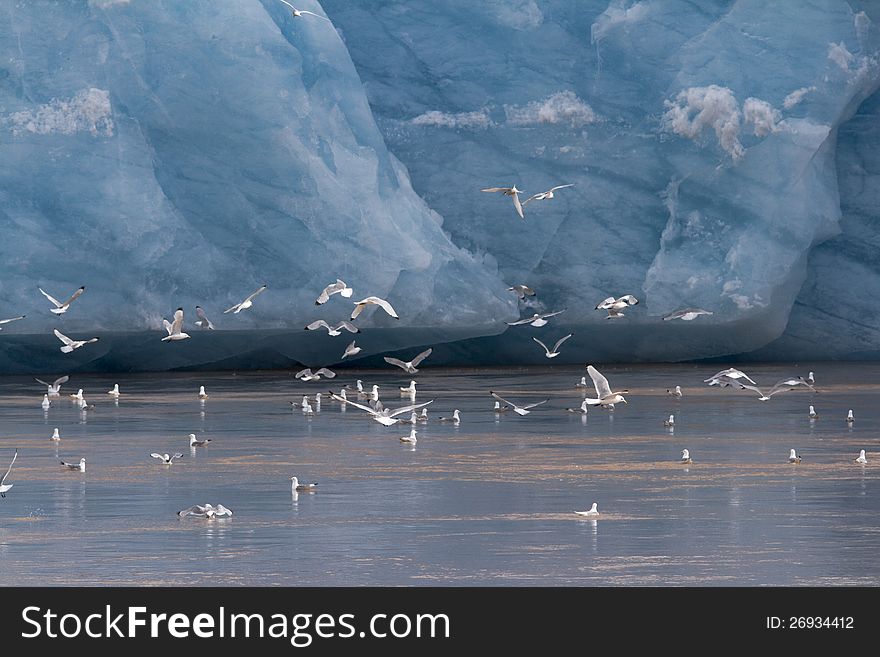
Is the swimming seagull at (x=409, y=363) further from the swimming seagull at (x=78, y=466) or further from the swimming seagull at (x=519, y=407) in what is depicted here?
the swimming seagull at (x=78, y=466)

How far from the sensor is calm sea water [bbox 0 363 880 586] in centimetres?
1266

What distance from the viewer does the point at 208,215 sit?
3512cm

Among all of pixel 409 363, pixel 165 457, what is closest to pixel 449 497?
pixel 165 457

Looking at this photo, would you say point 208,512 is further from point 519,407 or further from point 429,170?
point 429,170

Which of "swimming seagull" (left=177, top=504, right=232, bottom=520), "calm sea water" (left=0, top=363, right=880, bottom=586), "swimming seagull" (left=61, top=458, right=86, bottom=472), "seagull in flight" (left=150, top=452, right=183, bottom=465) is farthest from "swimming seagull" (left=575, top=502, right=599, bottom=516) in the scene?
"swimming seagull" (left=61, top=458, right=86, bottom=472)

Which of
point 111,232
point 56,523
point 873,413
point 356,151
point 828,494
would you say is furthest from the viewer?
point 356,151

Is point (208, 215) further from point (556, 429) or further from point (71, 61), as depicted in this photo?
point (556, 429)

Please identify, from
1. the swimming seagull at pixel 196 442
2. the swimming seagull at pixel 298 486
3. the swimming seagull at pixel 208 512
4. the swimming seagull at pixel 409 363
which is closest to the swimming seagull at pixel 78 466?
the swimming seagull at pixel 196 442

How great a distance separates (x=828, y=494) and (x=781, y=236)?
22284mm

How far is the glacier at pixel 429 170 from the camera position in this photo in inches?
1355

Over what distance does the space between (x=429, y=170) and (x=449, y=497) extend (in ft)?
77.0

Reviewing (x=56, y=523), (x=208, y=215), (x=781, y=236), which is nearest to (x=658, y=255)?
(x=781, y=236)

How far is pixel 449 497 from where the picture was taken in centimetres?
1659

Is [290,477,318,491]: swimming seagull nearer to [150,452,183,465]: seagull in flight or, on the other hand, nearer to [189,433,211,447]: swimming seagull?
[150,452,183,465]: seagull in flight
